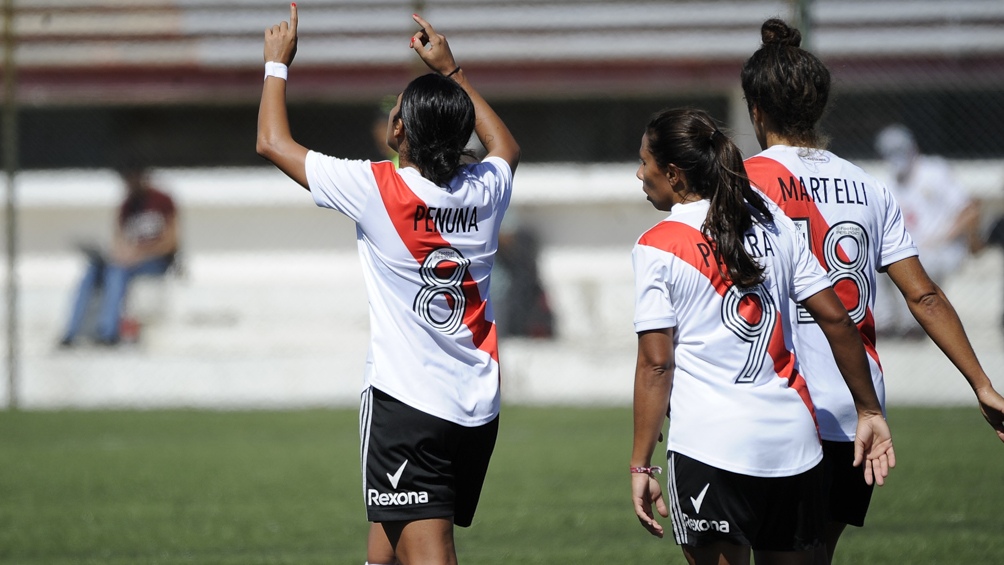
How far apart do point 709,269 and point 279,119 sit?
139 centimetres

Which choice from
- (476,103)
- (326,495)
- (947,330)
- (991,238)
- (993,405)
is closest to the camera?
(993,405)

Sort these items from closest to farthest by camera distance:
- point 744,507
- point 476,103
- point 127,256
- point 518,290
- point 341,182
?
point 744,507 → point 341,182 → point 476,103 → point 518,290 → point 127,256

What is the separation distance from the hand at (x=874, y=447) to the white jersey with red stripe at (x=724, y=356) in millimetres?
153

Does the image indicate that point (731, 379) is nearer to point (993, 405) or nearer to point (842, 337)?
point (842, 337)

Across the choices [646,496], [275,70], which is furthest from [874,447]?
[275,70]

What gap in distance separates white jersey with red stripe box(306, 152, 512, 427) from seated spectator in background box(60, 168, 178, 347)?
9020mm

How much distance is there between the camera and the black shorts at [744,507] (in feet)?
10.2

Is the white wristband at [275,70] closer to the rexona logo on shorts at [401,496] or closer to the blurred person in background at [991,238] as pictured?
the rexona logo on shorts at [401,496]

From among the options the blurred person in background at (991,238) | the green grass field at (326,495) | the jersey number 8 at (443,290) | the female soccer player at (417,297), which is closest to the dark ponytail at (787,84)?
the female soccer player at (417,297)

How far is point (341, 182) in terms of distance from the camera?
3359 millimetres

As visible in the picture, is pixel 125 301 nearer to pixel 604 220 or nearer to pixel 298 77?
pixel 298 77

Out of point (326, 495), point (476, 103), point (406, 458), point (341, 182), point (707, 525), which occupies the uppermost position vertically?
point (476, 103)

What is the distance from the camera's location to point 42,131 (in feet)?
46.0

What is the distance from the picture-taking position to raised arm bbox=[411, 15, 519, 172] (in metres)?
3.79
